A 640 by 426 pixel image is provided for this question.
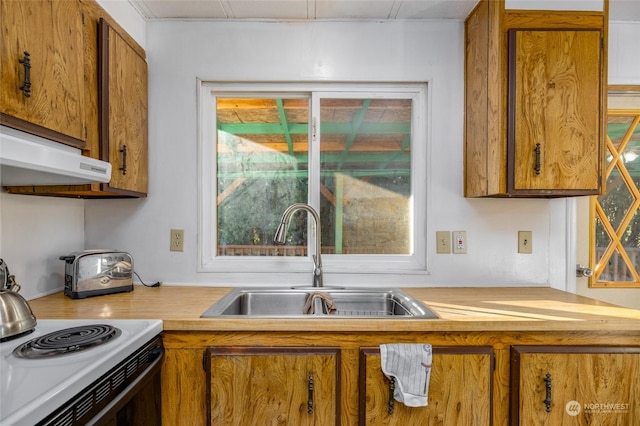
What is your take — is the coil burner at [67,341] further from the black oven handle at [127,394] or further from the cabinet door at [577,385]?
the cabinet door at [577,385]

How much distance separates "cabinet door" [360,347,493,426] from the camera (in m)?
1.22

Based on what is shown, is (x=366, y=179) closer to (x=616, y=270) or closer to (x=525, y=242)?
(x=525, y=242)

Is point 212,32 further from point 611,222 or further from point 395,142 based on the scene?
point 611,222

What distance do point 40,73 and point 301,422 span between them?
4.85 ft

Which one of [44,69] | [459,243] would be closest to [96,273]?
[44,69]

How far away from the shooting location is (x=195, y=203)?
72.2 inches

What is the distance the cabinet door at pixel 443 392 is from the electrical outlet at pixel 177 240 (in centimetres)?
113

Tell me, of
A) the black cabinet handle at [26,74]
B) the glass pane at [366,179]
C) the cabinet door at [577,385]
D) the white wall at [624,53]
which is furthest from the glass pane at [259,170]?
the white wall at [624,53]

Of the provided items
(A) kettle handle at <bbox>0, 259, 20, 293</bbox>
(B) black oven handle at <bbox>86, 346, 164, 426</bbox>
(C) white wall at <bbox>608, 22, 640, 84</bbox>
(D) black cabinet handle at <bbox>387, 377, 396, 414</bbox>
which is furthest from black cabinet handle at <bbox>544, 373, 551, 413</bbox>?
(A) kettle handle at <bbox>0, 259, 20, 293</bbox>

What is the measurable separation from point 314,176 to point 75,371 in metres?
1.33

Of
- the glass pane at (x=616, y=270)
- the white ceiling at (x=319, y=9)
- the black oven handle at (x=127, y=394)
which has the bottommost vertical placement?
the black oven handle at (x=127, y=394)

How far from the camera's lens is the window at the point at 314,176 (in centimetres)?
188

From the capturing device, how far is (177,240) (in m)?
1.82

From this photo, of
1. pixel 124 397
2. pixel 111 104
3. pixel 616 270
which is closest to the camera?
pixel 124 397
